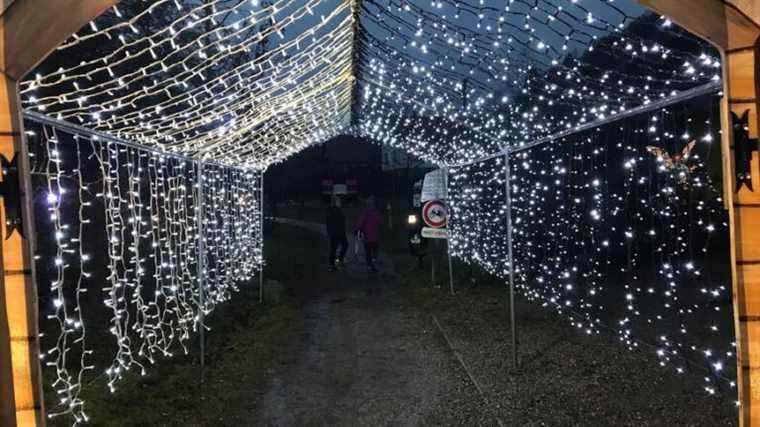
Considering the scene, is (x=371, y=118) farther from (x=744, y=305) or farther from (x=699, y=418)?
(x=744, y=305)

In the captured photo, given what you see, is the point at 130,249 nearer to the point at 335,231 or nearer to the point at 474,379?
the point at 474,379

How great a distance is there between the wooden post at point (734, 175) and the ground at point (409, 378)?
1.91 meters

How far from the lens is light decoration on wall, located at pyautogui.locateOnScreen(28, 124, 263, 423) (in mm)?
5344

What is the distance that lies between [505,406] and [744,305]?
8.75ft

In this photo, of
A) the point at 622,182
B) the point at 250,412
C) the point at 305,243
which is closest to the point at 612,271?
the point at 622,182

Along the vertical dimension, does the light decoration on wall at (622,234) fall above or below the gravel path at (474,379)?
above

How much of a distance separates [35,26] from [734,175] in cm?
275

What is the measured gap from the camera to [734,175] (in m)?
2.34

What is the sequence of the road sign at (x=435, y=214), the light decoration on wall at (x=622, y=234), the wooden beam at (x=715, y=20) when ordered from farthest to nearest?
1. the road sign at (x=435, y=214)
2. the light decoration on wall at (x=622, y=234)
3. the wooden beam at (x=715, y=20)

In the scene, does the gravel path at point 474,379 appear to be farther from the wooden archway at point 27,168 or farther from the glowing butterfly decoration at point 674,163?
the wooden archway at point 27,168

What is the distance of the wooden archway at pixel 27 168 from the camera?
217 centimetres

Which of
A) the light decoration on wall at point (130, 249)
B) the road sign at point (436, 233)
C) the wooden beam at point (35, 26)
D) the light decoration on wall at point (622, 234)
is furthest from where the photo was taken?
the road sign at point (436, 233)

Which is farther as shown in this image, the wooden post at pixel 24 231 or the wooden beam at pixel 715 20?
the wooden beam at pixel 715 20

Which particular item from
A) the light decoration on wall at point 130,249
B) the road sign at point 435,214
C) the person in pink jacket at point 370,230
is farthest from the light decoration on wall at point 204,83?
the person in pink jacket at point 370,230
